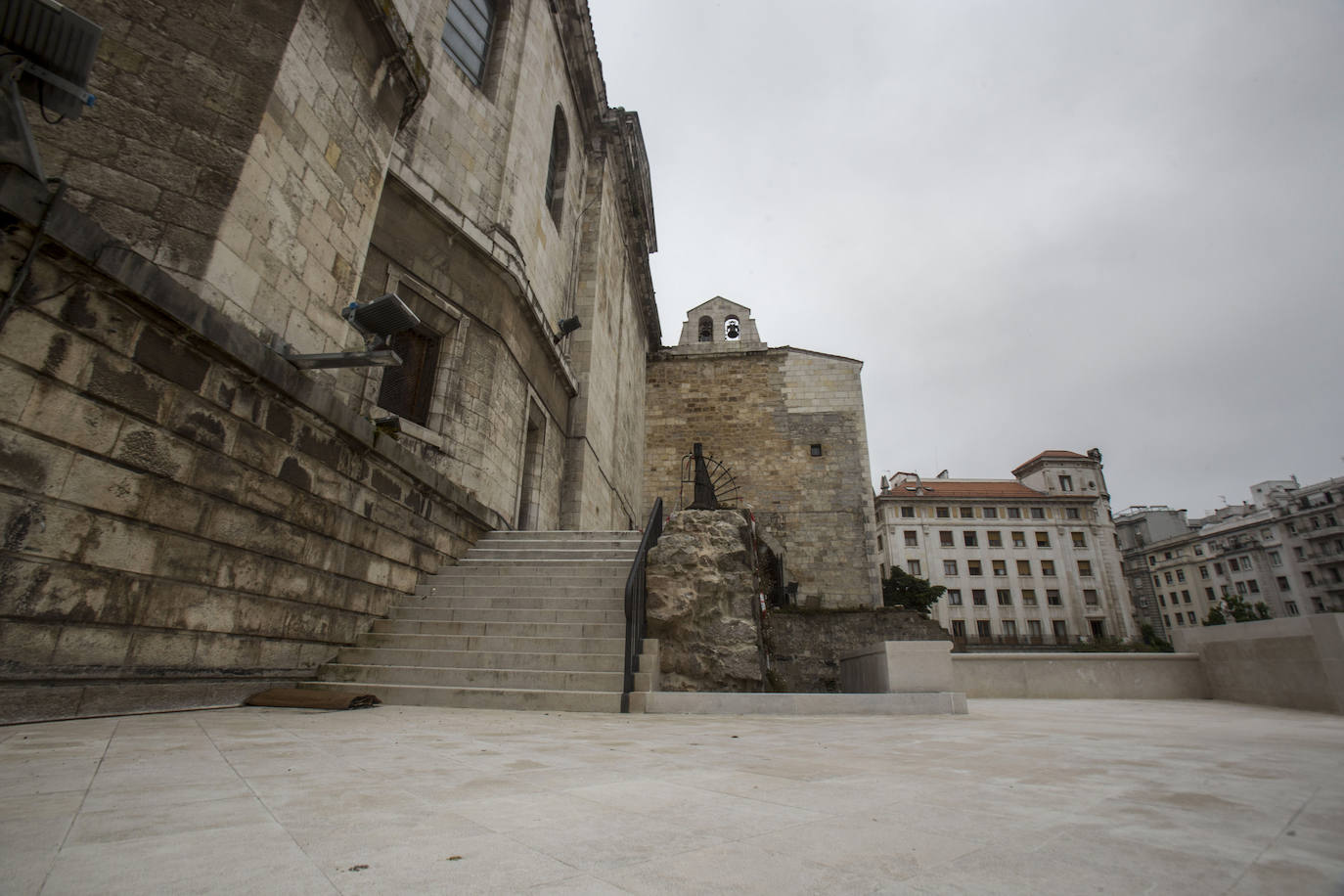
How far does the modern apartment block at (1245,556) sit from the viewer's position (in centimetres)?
4288

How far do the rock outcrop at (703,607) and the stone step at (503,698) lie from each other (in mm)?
984

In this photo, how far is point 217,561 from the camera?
14.3ft

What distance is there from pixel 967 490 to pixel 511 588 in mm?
46113

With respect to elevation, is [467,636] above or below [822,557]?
below

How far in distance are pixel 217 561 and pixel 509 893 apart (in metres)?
4.48

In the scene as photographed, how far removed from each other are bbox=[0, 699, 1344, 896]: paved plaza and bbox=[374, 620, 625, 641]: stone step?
268 centimetres

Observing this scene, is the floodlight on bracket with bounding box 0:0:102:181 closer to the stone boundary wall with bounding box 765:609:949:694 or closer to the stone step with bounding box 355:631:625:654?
the stone step with bounding box 355:631:625:654

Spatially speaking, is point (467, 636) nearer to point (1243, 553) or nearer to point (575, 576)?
point (575, 576)

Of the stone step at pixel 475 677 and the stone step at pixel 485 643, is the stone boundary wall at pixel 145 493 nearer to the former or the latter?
the stone step at pixel 475 677

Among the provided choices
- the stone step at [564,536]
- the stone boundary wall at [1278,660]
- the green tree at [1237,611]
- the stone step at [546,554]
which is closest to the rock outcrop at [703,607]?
the stone step at [546,554]

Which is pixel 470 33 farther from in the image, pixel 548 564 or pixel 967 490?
pixel 967 490

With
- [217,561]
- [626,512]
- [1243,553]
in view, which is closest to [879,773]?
[217,561]

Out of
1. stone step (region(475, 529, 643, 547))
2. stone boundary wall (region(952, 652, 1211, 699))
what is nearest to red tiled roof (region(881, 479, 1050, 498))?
stone boundary wall (region(952, 652, 1211, 699))

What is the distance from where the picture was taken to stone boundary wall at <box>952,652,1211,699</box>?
7875mm
